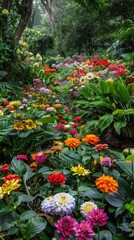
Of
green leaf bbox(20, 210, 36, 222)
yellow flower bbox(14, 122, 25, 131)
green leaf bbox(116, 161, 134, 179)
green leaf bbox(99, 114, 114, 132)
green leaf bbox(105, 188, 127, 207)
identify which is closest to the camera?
green leaf bbox(20, 210, 36, 222)

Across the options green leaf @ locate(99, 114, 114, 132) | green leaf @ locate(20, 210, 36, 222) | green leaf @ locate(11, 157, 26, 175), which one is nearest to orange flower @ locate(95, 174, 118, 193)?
green leaf @ locate(20, 210, 36, 222)

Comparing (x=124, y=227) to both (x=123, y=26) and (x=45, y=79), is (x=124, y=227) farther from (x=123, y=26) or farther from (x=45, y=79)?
(x=123, y=26)

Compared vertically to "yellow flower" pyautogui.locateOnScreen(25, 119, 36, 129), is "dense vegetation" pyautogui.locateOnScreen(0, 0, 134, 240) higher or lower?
lower

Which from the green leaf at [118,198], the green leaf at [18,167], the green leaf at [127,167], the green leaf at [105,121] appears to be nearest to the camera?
the green leaf at [118,198]

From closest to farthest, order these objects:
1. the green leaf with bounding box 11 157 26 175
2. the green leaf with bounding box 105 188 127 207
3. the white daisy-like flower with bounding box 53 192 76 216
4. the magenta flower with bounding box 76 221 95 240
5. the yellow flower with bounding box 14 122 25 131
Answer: the magenta flower with bounding box 76 221 95 240 < the white daisy-like flower with bounding box 53 192 76 216 < the green leaf with bounding box 105 188 127 207 < the green leaf with bounding box 11 157 26 175 < the yellow flower with bounding box 14 122 25 131

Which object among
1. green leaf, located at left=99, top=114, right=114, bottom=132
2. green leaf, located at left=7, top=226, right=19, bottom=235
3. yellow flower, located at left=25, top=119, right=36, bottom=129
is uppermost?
yellow flower, located at left=25, top=119, right=36, bottom=129

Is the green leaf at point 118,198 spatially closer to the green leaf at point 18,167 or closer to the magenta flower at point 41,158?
the magenta flower at point 41,158

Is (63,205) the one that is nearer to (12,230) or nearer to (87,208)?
(87,208)

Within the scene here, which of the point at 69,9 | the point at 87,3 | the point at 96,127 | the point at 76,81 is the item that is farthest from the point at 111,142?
the point at 69,9

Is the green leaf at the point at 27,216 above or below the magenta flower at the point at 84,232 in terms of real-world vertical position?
below

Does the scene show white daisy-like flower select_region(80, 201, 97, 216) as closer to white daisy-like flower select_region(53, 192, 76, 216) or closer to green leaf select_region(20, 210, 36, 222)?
white daisy-like flower select_region(53, 192, 76, 216)

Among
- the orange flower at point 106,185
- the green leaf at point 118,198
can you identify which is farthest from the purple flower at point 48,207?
the green leaf at point 118,198

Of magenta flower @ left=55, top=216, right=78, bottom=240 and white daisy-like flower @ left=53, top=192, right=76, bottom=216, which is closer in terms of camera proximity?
magenta flower @ left=55, top=216, right=78, bottom=240

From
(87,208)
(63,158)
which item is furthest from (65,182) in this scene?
(87,208)
